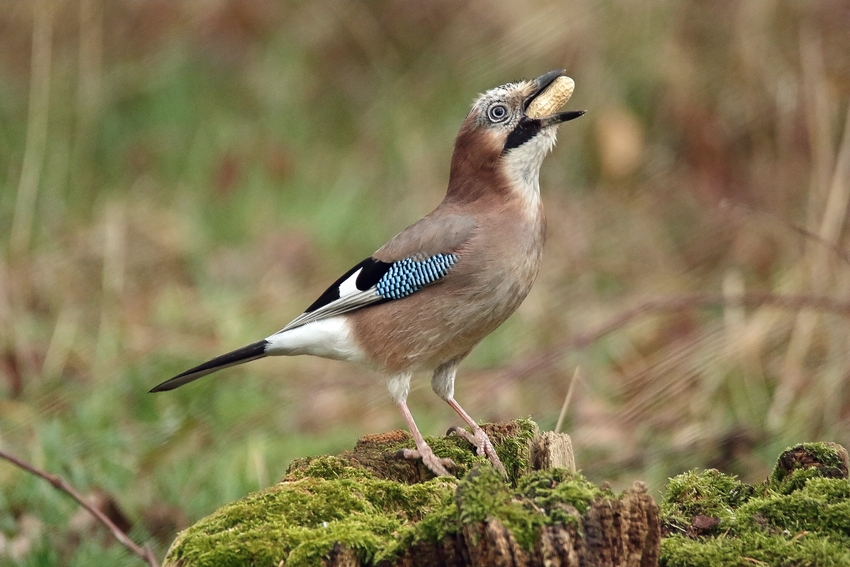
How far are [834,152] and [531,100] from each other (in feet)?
10.7

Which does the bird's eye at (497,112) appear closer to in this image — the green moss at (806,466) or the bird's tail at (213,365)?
the bird's tail at (213,365)

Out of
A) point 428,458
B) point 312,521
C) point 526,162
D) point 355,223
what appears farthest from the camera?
point 355,223

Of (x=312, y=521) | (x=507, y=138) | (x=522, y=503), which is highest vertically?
(x=507, y=138)

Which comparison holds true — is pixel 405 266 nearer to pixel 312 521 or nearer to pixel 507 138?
pixel 507 138

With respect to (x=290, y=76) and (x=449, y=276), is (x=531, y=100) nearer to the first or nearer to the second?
(x=449, y=276)

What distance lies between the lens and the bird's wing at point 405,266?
4.50m

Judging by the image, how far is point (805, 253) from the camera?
6.65 m

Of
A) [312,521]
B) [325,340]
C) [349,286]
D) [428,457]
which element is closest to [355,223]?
[349,286]

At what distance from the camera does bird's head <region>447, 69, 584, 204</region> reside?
4.67 meters

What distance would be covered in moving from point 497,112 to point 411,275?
824 millimetres

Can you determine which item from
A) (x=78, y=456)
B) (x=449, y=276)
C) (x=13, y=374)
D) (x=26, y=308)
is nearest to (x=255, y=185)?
(x=26, y=308)

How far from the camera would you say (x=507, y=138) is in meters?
4.70

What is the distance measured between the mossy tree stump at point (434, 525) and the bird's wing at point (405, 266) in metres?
1.50

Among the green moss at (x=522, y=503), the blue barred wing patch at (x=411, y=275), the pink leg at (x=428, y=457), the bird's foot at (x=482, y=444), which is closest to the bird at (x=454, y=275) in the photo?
the blue barred wing patch at (x=411, y=275)
